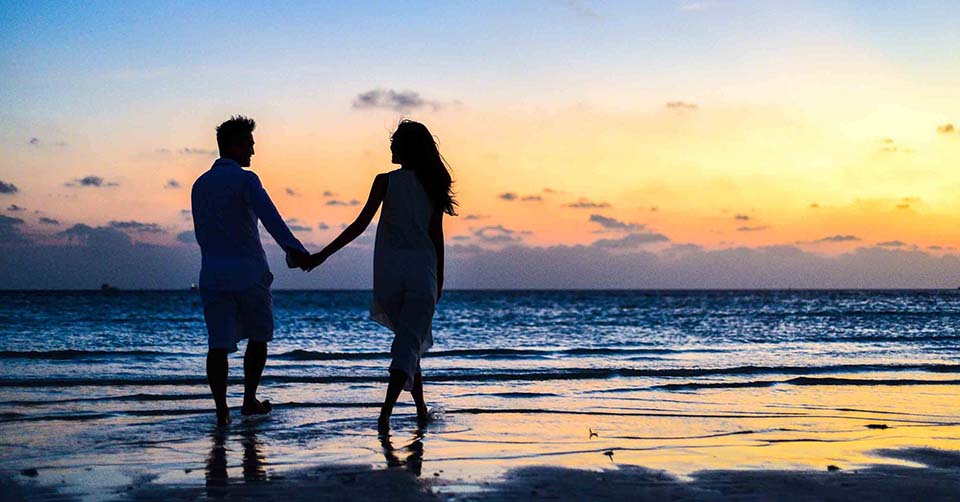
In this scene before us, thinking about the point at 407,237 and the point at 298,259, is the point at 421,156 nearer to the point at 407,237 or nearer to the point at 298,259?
the point at 407,237

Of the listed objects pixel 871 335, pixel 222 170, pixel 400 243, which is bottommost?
pixel 871 335

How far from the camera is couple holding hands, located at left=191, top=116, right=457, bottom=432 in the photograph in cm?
564

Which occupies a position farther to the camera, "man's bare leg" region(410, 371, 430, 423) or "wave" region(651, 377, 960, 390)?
"wave" region(651, 377, 960, 390)

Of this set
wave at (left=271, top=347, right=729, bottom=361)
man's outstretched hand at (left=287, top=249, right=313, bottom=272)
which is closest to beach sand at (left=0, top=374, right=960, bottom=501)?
man's outstretched hand at (left=287, top=249, right=313, bottom=272)

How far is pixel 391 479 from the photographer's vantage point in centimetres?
405

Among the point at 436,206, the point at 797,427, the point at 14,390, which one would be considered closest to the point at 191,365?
the point at 14,390

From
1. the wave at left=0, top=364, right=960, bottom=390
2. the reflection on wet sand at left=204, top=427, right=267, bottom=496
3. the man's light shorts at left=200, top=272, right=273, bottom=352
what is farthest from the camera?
the wave at left=0, top=364, right=960, bottom=390

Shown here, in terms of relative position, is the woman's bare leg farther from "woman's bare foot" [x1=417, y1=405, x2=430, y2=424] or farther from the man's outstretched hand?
the man's outstretched hand

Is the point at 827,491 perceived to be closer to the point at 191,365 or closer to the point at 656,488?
the point at 656,488

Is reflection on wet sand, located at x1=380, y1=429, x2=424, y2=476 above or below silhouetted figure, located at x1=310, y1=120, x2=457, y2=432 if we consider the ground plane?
below

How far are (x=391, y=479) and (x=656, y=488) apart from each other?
1.20 m

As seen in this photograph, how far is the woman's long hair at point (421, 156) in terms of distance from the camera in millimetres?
5680

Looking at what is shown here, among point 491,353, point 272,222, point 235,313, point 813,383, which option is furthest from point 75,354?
point 813,383

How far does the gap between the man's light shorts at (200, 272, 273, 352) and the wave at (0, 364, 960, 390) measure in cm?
353
